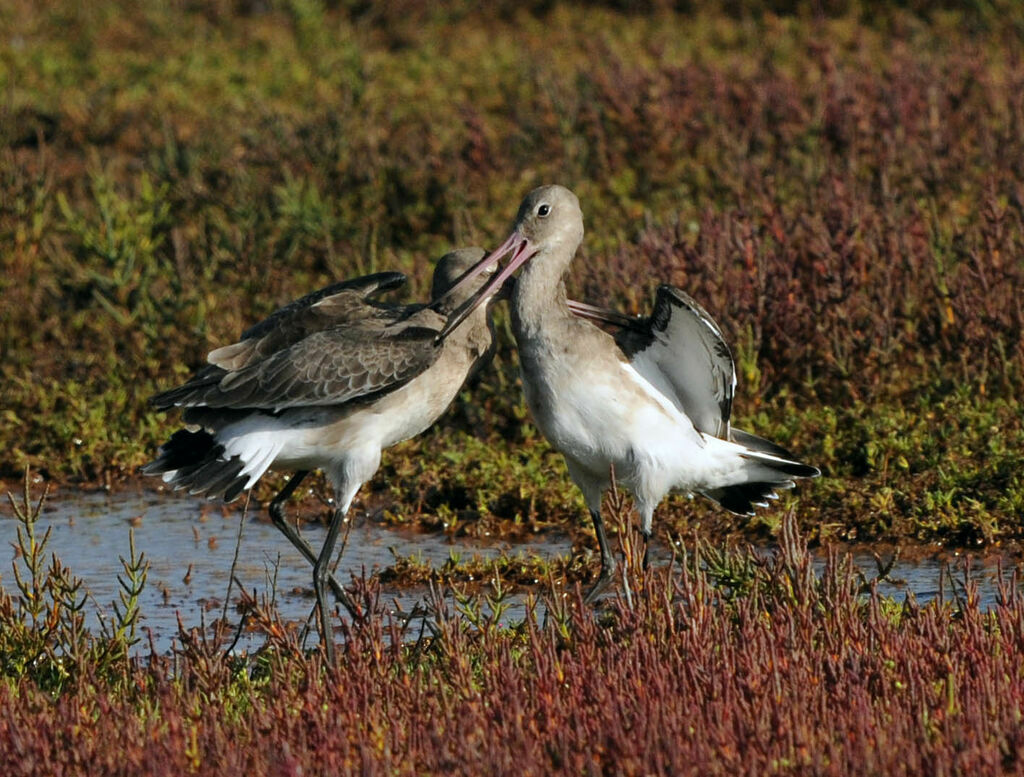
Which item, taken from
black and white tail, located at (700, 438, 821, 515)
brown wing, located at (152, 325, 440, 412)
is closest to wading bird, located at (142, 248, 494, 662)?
brown wing, located at (152, 325, 440, 412)

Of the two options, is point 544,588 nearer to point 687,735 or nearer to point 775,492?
point 775,492

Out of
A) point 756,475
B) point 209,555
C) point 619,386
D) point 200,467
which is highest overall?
point 619,386

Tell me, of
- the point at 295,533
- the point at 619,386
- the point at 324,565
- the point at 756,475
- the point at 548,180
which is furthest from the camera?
the point at 548,180

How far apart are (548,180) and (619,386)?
485 centimetres

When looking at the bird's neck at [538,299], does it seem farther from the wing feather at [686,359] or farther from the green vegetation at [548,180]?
the green vegetation at [548,180]

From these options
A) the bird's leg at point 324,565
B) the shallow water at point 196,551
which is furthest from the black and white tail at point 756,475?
the bird's leg at point 324,565

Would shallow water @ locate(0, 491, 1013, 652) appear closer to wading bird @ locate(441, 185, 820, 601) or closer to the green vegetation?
the green vegetation

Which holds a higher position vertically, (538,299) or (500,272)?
(500,272)

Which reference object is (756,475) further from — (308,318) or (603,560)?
(308,318)

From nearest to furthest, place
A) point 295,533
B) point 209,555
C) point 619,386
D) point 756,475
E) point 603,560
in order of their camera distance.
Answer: point 619,386 < point 603,560 < point 756,475 < point 295,533 < point 209,555

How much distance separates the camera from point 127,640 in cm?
530

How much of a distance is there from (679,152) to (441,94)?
7.37ft

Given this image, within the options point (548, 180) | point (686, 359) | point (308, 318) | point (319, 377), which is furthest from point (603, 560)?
point (548, 180)

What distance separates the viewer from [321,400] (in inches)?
248
